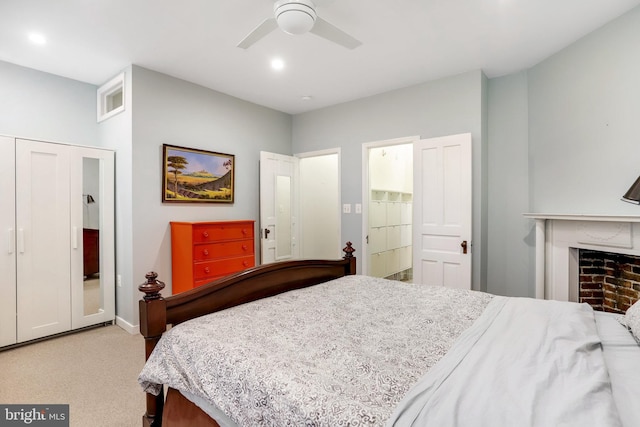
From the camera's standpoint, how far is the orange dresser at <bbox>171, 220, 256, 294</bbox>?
10.4 feet

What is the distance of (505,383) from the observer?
2.93 feet

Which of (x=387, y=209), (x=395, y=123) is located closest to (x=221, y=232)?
(x=395, y=123)

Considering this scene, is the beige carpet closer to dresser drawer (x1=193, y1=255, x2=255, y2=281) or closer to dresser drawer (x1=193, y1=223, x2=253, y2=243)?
dresser drawer (x1=193, y1=255, x2=255, y2=281)

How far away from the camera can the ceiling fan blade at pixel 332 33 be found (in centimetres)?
212

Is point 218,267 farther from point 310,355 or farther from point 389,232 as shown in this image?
point 389,232

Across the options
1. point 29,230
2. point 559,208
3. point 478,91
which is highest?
point 478,91

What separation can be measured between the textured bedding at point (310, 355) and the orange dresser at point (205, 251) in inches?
62.7

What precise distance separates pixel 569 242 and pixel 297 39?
293cm

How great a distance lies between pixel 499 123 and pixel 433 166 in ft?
2.72

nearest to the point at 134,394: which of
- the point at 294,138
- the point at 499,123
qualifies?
the point at 294,138

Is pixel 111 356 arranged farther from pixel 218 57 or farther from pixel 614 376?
pixel 614 376

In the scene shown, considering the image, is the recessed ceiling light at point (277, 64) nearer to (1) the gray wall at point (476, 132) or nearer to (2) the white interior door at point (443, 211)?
(1) the gray wall at point (476, 132)

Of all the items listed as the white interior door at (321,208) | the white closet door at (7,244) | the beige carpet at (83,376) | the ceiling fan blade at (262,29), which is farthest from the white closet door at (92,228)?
the white interior door at (321,208)

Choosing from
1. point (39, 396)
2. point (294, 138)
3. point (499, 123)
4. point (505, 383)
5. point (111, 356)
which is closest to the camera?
Answer: point (505, 383)
